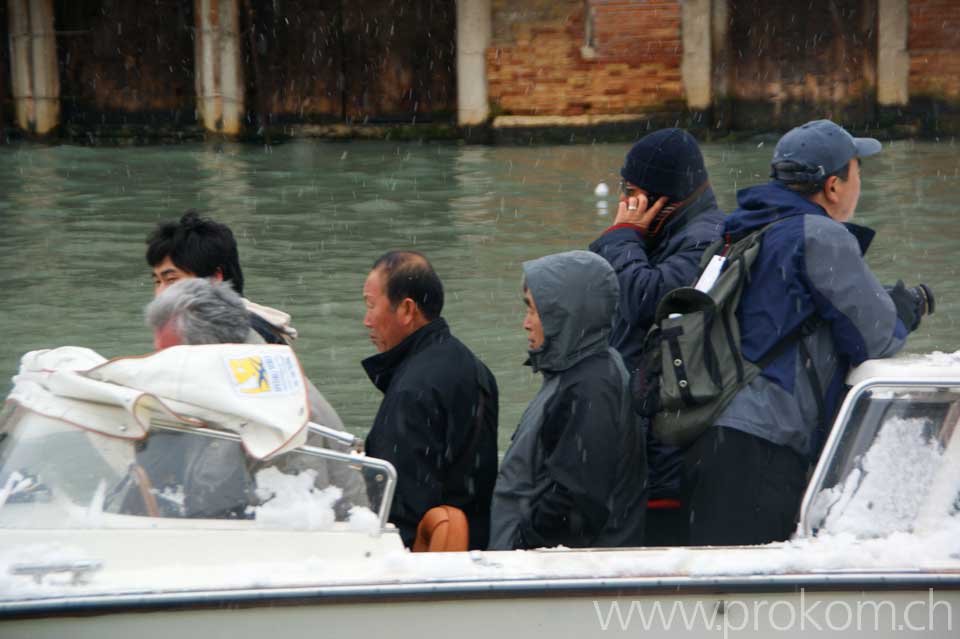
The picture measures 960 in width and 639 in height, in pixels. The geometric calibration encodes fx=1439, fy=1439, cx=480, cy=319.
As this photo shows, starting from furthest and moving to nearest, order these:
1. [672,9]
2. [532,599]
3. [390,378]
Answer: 1. [672,9]
2. [390,378]
3. [532,599]

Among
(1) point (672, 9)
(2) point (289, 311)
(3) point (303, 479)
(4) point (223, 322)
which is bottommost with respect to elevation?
(2) point (289, 311)

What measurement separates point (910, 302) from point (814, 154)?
0.48 metres

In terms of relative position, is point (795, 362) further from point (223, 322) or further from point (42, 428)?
point (42, 428)

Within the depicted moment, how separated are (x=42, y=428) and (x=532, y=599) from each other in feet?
3.58

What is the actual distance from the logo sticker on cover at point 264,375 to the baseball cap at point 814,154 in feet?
3.98

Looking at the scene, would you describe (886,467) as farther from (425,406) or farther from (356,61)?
(356,61)

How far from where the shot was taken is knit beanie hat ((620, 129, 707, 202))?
371 cm

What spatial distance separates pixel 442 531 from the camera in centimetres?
317

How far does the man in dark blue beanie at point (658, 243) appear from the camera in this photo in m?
Answer: 3.53

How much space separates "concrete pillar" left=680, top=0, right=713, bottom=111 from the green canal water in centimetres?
96

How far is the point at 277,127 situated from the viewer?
659 inches

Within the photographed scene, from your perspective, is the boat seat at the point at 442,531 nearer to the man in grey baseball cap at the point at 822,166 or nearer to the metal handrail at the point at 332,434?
the metal handrail at the point at 332,434

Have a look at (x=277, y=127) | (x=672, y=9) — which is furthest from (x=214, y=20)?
(x=672, y=9)

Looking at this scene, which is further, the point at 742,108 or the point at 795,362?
the point at 742,108
